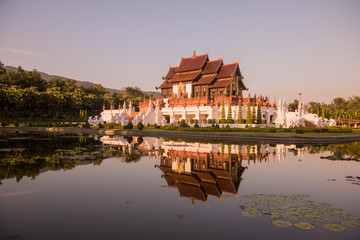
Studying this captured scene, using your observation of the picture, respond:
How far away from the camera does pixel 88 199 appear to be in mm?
7441

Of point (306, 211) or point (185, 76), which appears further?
point (185, 76)

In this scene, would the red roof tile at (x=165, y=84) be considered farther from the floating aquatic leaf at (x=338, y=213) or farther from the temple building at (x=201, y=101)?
the floating aquatic leaf at (x=338, y=213)

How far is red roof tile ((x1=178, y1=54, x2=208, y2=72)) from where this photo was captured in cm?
5441

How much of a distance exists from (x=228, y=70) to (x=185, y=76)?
32.3 feet

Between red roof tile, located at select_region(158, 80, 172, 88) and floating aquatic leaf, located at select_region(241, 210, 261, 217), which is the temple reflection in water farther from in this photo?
red roof tile, located at select_region(158, 80, 172, 88)

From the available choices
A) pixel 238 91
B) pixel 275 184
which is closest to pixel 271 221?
pixel 275 184

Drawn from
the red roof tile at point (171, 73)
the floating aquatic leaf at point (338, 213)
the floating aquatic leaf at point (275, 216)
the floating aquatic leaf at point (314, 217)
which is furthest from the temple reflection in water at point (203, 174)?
the red roof tile at point (171, 73)

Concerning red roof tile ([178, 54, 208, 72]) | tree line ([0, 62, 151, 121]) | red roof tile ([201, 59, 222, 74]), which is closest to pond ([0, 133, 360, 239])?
red roof tile ([201, 59, 222, 74])

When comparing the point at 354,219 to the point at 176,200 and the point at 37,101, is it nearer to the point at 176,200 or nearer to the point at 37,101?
the point at 176,200

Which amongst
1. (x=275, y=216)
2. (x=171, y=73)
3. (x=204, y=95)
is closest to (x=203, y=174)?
(x=275, y=216)

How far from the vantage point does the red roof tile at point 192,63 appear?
179ft

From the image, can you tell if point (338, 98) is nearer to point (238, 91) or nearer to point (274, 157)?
point (238, 91)

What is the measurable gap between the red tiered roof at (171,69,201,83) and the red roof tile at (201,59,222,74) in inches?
69.5

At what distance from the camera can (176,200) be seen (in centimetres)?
745
